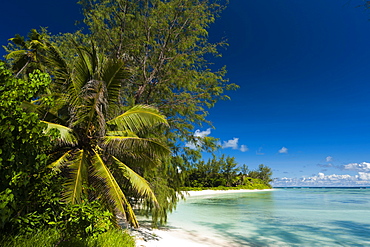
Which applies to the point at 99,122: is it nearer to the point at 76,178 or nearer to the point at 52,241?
the point at 76,178

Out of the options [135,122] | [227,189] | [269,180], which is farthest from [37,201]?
[269,180]

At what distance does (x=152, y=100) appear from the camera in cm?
1099

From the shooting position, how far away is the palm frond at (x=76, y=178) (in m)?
5.08

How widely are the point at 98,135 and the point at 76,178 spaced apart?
1488 millimetres

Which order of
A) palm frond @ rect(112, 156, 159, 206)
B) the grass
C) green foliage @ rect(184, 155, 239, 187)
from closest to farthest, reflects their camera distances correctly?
the grass → palm frond @ rect(112, 156, 159, 206) → green foliage @ rect(184, 155, 239, 187)

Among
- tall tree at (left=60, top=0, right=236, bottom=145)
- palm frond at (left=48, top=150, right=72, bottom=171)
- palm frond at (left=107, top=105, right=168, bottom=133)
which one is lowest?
palm frond at (left=48, top=150, right=72, bottom=171)

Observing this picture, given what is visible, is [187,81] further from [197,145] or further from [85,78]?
[85,78]

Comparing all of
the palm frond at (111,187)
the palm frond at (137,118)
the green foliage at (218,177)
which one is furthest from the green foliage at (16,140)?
the green foliage at (218,177)

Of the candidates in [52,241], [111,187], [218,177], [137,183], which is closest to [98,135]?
[111,187]

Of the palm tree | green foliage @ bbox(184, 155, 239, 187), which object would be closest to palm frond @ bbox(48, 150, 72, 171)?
the palm tree

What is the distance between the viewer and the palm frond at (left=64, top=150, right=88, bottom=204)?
5.08 m

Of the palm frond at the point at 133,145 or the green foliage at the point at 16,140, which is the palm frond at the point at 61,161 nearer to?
the palm frond at the point at 133,145

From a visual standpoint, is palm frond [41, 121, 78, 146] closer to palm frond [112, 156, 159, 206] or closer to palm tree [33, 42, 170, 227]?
Answer: palm tree [33, 42, 170, 227]

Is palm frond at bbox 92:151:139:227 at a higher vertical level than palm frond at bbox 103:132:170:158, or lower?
lower
